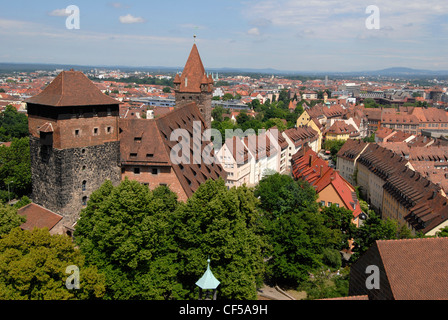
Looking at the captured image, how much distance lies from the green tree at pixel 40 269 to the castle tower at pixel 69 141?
12373 mm

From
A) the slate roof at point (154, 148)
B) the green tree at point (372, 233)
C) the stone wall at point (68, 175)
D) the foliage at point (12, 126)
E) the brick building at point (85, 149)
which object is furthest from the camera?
the foliage at point (12, 126)

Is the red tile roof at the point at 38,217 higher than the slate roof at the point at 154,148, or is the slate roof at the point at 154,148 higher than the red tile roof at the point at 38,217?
the slate roof at the point at 154,148

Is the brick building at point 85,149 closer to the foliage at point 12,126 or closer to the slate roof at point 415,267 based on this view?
the slate roof at point 415,267

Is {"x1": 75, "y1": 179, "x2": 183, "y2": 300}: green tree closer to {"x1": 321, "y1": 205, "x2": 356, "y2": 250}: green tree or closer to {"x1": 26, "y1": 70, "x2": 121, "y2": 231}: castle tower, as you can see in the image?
{"x1": 26, "y1": 70, "x2": 121, "y2": 231}: castle tower

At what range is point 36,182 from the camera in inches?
1476

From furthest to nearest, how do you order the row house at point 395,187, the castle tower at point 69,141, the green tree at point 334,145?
the green tree at point 334,145, the row house at point 395,187, the castle tower at point 69,141

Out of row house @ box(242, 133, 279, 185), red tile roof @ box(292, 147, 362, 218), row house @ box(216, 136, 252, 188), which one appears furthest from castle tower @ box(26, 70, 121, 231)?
row house @ box(242, 133, 279, 185)

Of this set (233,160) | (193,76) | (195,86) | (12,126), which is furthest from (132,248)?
(12,126)

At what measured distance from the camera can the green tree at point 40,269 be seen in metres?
21.1

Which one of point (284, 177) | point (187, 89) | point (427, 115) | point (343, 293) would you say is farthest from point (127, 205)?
point (427, 115)

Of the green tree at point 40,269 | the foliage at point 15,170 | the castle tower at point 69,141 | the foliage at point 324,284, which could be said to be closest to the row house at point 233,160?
the castle tower at point 69,141

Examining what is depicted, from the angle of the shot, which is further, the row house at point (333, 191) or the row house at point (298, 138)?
the row house at point (298, 138)

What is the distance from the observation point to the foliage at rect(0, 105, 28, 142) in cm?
8694

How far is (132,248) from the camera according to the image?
24.5 meters
